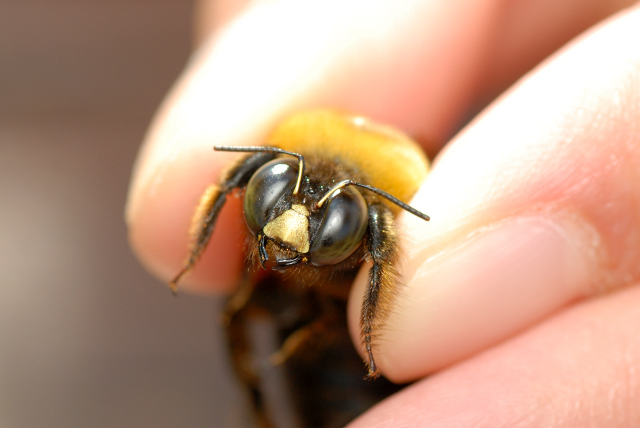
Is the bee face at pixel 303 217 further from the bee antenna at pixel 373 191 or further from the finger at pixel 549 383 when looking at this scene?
the finger at pixel 549 383

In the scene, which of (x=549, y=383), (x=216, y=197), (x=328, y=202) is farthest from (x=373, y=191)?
(x=549, y=383)

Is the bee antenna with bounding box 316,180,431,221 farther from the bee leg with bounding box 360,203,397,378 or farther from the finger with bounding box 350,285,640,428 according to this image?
the finger with bounding box 350,285,640,428

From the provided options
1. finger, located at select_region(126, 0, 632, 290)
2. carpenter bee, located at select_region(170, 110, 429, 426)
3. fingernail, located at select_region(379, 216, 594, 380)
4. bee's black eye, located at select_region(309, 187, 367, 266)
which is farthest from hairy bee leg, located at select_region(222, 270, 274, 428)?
bee's black eye, located at select_region(309, 187, 367, 266)

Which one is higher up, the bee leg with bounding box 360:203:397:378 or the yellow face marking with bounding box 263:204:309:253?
the yellow face marking with bounding box 263:204:309:253

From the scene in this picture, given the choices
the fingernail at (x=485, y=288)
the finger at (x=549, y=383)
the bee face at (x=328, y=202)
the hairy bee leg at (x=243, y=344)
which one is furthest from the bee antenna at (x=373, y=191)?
the hairy bee leg at (x=243, y=344)

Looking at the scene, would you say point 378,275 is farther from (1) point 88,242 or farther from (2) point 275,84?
(1) point 88,242

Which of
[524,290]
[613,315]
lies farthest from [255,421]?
[613,315]
